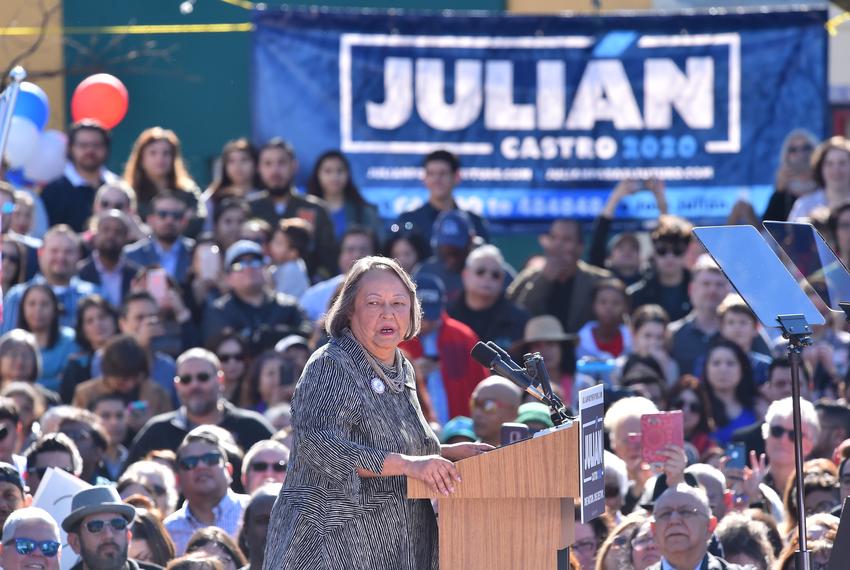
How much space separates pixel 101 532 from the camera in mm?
7098

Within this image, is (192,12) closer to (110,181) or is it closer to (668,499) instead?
(110,181)

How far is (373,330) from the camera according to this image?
17.0 ft

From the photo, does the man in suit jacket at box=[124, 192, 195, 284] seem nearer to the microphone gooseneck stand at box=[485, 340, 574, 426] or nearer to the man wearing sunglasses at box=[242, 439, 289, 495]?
the man wearing sunglasses at box=[242, 439, 289, 495]

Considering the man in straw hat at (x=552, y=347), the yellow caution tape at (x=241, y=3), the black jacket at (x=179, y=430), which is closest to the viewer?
the black jacket at (x=179, y=430)

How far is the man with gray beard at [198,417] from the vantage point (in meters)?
9.32

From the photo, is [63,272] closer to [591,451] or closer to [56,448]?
[56,448]

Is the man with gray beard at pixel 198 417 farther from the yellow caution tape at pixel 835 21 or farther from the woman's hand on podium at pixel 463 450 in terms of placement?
the yellow caution tape at pixel 835 21

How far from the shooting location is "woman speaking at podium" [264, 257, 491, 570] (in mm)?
5016

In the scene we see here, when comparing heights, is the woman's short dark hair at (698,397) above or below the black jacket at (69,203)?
below

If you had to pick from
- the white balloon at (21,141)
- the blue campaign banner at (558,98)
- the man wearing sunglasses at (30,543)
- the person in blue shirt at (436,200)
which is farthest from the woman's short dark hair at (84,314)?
the man wearing sunglasses at (30,543)

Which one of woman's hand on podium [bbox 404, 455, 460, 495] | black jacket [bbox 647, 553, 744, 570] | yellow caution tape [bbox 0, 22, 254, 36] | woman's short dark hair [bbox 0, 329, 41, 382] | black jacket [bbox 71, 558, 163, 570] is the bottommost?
black jacket [bbox 71, 558, 163, 570]

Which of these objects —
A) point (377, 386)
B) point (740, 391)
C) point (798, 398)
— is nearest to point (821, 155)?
point (740, 391)

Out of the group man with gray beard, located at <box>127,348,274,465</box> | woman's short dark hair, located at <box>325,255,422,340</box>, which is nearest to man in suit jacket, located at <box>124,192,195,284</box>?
man with gray beard, located at <box>127,348,274,465</box>

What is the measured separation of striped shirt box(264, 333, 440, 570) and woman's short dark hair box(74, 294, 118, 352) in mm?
5804
